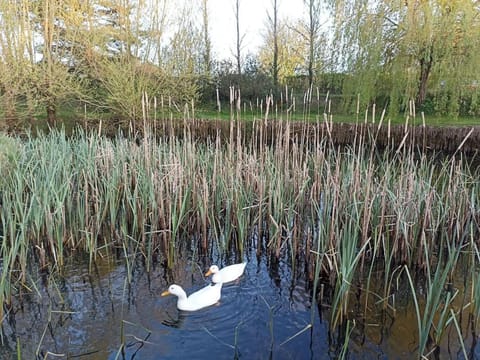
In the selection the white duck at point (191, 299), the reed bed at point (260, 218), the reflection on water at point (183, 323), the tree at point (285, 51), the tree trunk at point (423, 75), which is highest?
the tree at point (285, 51)

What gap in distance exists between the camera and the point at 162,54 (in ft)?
39.1

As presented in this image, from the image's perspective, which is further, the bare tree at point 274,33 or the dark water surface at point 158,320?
the bare tree at point 274,33

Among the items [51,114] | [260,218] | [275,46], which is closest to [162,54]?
[51,114]

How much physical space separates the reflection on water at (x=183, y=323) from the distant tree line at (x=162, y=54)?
7824mm

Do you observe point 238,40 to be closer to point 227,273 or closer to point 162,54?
point 162,54

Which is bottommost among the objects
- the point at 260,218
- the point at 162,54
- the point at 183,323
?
the point at 183,323

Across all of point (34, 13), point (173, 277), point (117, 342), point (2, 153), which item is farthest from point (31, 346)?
point (34, 13)

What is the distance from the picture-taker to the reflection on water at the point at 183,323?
7.77ft

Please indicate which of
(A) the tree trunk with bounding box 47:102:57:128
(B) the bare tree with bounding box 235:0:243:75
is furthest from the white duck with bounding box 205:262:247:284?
(B) the bare tree with bounding box 235:0:243:75

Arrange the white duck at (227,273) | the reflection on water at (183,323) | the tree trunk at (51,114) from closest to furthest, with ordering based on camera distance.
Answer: the reflection on water at (183,323) < the white duck at (227,273) < the tree trunk at (51,114)

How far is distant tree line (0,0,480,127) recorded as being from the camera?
1043cm

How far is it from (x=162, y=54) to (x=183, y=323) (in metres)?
10.7

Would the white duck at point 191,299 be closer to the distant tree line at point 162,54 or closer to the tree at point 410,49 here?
the distant tree line at point 162,54

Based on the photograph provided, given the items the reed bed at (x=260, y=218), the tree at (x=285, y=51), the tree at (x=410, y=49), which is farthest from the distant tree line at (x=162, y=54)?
the tree at (x=285, y=51)
